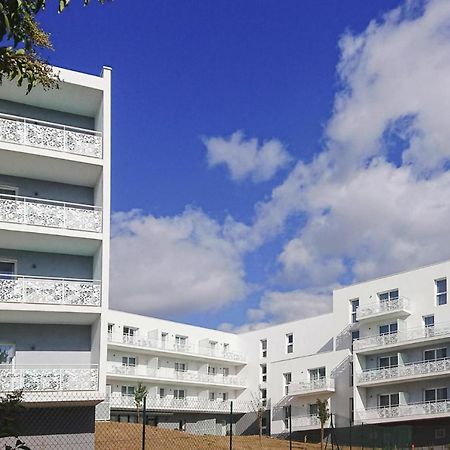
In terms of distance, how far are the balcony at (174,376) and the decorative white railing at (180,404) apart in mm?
1402

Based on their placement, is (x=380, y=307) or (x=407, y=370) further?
(x=380, y=307)

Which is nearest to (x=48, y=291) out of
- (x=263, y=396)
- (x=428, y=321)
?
(x=428, y=321)

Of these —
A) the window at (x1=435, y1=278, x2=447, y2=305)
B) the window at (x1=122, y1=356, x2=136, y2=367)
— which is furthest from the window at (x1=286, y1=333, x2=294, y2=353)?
the window at (x1=435, y1=278, x2=447, y2=305)

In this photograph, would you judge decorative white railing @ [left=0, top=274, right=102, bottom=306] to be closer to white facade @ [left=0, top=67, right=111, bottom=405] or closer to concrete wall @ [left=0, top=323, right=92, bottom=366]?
white facade @ [left=0, top=67, right=111, bottom=405]

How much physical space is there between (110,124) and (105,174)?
1.76 m

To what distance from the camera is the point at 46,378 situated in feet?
72.2

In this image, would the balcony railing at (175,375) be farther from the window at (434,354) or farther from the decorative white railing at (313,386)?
the window at (434,354)

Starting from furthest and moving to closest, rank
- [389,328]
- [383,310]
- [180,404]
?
1. [180,404]
2. [389,328]
3. [383,310]

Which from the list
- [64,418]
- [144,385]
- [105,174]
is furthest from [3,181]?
[144,385]

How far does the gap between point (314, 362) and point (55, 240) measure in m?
31.3

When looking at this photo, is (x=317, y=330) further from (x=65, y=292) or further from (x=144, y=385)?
(x=65, y=292)

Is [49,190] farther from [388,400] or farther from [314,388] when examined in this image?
[314,388]

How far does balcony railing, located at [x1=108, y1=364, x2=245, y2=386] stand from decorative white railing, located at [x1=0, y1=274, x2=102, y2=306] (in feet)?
100

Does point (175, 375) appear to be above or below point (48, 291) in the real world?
below
